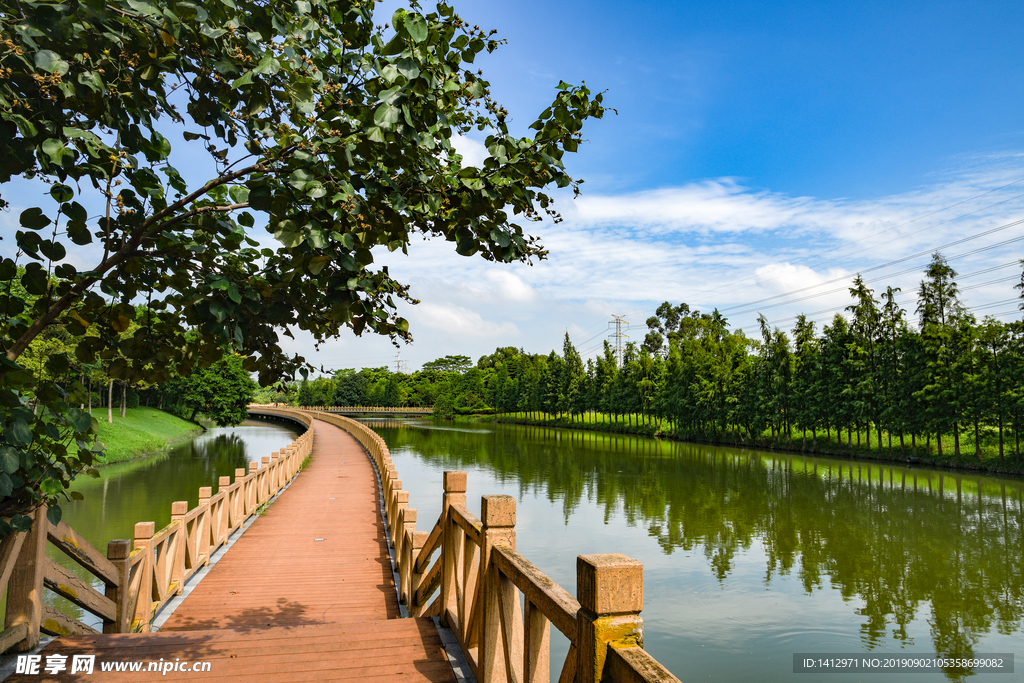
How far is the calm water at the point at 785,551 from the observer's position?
10094 mm

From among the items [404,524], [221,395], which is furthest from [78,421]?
[221,395]

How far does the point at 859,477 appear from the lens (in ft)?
90.6

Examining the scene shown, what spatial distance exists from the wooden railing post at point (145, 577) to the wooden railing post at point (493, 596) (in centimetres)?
375

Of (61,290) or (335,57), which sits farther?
(61,290)

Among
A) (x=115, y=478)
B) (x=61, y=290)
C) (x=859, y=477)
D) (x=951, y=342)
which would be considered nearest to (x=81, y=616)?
(x=61, y=290)

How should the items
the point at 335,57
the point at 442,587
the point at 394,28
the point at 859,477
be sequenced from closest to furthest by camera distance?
the point at 394,28 < the point at 335,57 < the point at 442,587 < the point at 859,477

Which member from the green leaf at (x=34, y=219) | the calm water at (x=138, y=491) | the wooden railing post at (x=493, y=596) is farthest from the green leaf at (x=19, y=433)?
the calm water at (x=138, y=491)

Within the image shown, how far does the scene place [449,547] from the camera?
17.0 ft

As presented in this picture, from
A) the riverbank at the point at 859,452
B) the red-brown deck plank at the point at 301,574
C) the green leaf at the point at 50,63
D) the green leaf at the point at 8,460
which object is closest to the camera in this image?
the green leaf at the point at 50,63

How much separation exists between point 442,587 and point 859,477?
27.9 metres

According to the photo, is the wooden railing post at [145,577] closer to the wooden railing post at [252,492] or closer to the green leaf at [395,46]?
the green leaf at [395,46]

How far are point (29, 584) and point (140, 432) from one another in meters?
39.8

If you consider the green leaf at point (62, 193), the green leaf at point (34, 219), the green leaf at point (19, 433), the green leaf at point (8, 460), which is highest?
the green leaf at point (62, 193)

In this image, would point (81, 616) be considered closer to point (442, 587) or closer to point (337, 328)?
point (442, 587)
